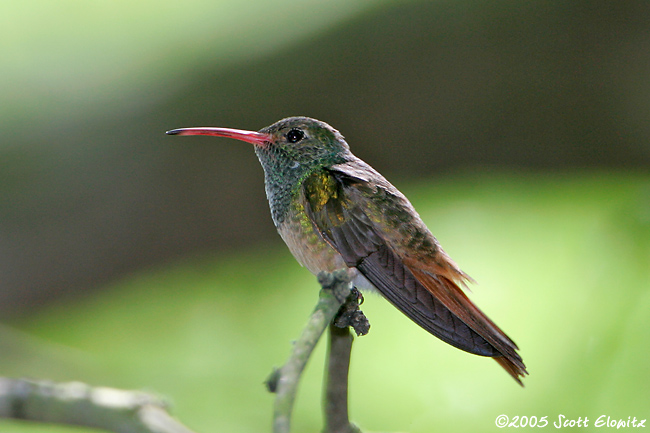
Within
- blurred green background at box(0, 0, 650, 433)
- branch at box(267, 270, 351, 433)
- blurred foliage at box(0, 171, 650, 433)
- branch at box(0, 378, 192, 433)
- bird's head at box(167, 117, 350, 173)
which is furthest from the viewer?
blurred green background at box(0, 0, 650, 433)

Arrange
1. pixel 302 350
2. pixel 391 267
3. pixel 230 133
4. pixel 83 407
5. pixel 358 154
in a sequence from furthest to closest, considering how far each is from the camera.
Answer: pixel 358 154
pixel 230 133
pixel 391 267
pixel 83 407
pixel 302 350

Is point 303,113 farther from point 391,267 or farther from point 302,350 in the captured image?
point 302,350

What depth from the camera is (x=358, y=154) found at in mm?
2578

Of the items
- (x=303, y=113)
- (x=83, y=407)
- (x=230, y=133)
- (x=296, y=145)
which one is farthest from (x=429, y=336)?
(x=83, y=407)

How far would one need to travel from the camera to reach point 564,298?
257 cm

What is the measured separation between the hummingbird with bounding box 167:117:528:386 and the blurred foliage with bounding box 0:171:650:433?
732 millimetres

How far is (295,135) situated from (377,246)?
0.41m

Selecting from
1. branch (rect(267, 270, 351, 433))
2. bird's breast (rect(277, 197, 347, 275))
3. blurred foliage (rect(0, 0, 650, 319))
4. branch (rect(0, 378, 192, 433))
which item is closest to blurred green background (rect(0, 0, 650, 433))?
blurred foliage (rect(0, 0, 650, 319))

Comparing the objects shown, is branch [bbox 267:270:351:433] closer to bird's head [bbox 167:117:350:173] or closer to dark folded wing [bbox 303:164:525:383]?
dark folded wing [bbox 303:164:525:383]

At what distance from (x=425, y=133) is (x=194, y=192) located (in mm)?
1038

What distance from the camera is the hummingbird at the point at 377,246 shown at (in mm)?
1151

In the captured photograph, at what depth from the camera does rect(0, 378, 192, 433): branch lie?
0.96 m

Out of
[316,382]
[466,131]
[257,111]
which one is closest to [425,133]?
[466,131]

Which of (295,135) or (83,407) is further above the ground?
(295,135)
